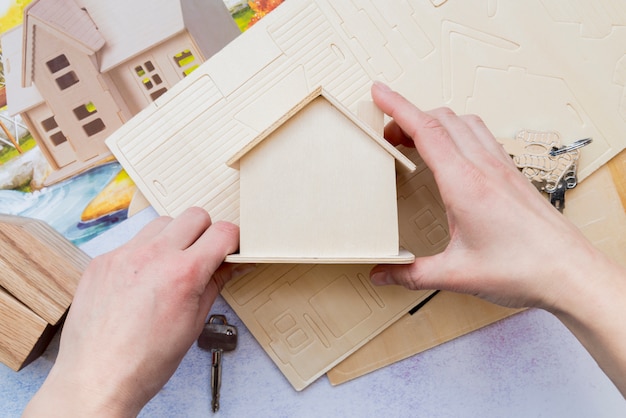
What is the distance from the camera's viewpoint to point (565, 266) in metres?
0.73

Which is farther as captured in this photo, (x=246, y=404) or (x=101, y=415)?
(x=246, y=404)

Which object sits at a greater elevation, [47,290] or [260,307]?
[47,290]

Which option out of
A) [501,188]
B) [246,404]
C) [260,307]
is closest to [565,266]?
[501,188]

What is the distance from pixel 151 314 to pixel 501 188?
53 cm

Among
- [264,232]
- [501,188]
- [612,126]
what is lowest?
[612,126]

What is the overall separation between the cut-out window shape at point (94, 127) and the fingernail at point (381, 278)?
23.4 inches

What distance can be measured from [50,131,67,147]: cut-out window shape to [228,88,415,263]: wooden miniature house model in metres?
0.49

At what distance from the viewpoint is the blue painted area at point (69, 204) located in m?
1.00

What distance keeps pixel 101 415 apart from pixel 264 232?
13.2 inches

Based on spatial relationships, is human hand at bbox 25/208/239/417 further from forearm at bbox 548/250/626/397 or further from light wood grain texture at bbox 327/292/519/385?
forearm at bbox 548/250/626/397

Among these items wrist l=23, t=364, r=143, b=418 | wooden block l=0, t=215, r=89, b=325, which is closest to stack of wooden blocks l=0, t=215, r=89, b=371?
wooden block l=0, t=215, r=89, b=325

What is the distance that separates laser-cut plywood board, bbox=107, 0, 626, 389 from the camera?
3.11 ft

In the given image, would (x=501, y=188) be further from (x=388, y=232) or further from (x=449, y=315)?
(x=449, y=315)

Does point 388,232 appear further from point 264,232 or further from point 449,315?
Answer: point 449,315
